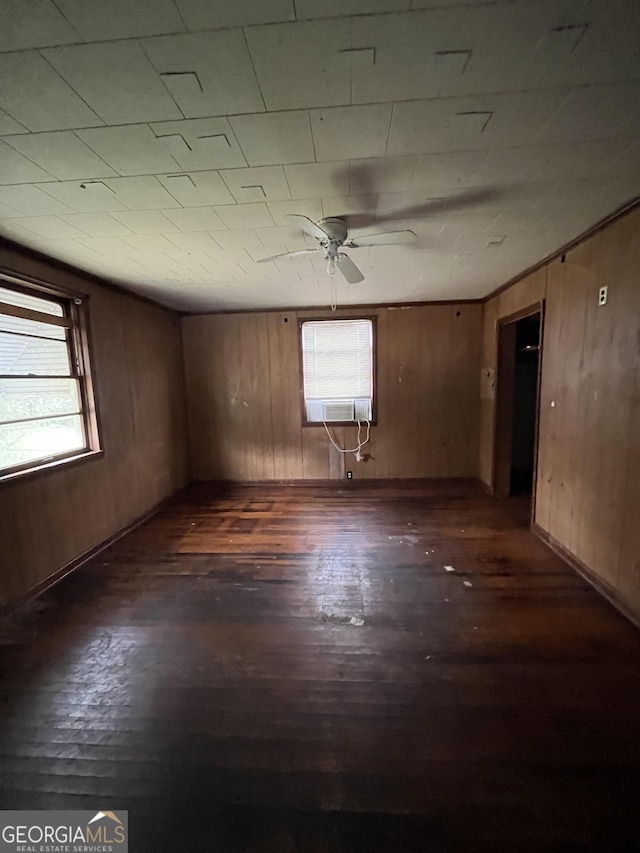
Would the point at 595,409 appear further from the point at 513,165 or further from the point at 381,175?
the point at 381,175

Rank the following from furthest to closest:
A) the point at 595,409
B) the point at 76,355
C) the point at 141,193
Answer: the point at 76,355
the point at 595,409
the point at 141,193

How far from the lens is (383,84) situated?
125 cm

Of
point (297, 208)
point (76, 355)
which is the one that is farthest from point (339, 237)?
point (76, 355)

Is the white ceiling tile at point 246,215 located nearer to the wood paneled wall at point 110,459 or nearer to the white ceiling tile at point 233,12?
the white ceiling tile at point 233,12

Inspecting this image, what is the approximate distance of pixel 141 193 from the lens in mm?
1906

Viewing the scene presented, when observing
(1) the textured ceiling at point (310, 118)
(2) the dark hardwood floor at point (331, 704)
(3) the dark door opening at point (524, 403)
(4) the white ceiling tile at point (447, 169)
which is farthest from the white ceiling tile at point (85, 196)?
(3) the dark door opening at point (524, 403)

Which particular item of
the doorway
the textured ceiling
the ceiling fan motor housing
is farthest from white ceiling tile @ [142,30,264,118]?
the doorway

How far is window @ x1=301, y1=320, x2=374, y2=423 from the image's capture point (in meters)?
4.91

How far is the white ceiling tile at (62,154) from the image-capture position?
1.47m

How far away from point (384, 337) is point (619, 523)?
3354mm

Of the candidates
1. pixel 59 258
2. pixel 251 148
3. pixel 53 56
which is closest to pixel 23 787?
pixel 53 56

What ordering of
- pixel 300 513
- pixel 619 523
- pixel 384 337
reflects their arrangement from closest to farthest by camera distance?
pixel 619 523
pixel 300 513
pixel 384 337

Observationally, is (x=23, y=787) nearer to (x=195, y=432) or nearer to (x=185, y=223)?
(x=185, y=223)

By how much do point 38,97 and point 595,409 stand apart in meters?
3.37
